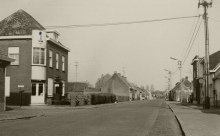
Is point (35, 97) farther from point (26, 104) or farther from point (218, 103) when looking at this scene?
point (218, 103)

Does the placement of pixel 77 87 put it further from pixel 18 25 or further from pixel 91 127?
pixel 91 127

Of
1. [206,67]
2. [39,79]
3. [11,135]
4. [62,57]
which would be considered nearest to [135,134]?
[11,135]

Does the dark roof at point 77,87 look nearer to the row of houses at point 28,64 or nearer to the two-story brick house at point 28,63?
the row of houses at point 28,64

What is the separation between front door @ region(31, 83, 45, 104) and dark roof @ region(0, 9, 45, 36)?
5.70 m

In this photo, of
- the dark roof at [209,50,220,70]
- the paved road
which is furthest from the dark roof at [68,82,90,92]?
the paved road

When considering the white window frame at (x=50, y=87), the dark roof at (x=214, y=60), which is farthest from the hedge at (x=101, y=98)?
the dark roof at (x=214, y=60)

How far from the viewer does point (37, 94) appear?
32.5 metres

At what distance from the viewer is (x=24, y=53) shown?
32219mm

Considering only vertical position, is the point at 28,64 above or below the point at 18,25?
below

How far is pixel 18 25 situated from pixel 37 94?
8.17 meters

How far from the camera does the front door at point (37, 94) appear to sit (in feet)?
106

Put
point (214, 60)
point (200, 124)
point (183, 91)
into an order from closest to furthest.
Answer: point (200, 124) < point (214, 60) < point (183, 91)

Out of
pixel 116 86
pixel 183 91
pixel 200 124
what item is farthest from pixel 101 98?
pixel 183 91

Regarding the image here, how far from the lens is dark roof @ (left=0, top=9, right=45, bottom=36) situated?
33.2m
